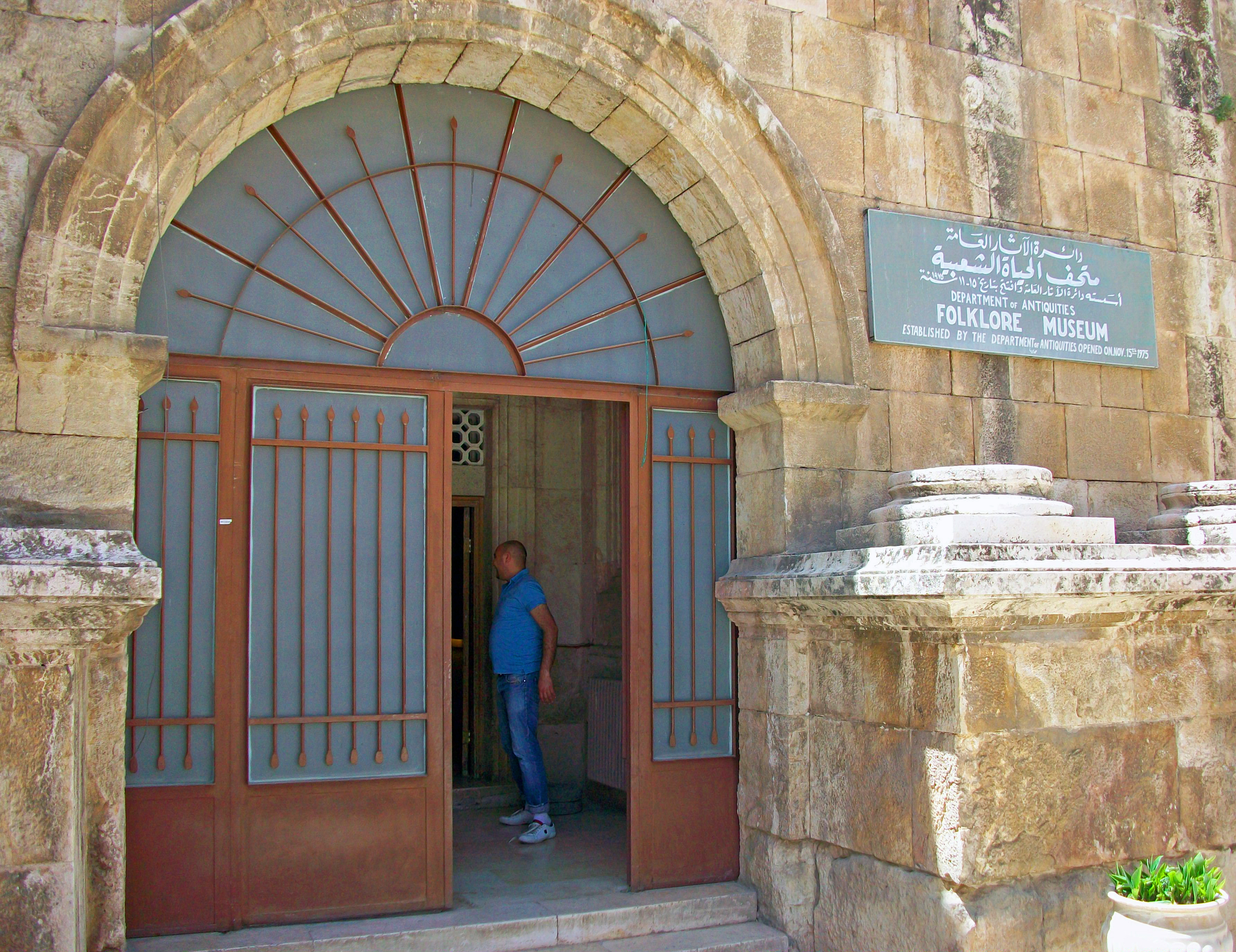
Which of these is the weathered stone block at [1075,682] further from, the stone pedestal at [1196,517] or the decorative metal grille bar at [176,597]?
the decorative metal grille bar at [176,597]

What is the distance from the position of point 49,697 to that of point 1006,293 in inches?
162

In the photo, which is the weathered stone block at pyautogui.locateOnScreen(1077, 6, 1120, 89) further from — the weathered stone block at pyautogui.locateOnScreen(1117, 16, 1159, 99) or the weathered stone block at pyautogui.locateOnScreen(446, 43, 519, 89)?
the weathered stone block at pyautogui.locateOnScreen(446, 43, 519, 89)

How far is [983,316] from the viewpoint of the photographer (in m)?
4.91

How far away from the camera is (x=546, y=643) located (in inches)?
225

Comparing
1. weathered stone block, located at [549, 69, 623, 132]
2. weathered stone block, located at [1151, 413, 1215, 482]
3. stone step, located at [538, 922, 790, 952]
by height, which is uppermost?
weathered stone block, located at [549, 69, 623, 132]

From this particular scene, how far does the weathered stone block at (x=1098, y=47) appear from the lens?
5.33m

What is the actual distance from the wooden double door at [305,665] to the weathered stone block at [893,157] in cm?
157

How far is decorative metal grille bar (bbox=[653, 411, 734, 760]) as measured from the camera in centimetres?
469

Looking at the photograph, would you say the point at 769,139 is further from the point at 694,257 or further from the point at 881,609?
the point at 881,609

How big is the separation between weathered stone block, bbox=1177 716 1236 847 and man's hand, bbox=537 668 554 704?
2943 mm

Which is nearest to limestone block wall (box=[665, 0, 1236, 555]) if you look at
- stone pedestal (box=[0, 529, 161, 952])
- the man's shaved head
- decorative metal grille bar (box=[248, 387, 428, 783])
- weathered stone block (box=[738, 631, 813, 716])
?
weathered stone block (box=[738, 631, 813, 716])

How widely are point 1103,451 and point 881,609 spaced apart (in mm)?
1997

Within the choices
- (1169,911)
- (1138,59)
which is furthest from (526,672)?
→ (1138,59)

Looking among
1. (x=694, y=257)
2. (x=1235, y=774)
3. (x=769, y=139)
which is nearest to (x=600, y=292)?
(x=694, y=257)
